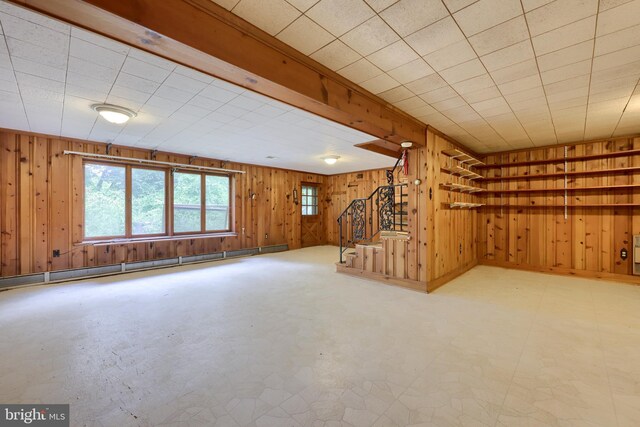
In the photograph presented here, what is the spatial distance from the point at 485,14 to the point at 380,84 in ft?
3.68

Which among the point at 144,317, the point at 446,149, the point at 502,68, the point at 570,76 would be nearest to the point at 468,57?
the point at 502,68

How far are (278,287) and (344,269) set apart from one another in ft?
4.81

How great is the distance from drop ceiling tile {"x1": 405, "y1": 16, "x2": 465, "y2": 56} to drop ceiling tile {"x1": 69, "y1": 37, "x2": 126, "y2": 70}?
2.47 m

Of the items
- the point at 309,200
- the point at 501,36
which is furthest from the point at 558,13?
the point at 309,200

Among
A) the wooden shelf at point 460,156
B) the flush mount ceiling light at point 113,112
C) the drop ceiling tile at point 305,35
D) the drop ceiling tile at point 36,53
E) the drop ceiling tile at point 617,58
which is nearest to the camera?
the drop ceiling tile at point 305,35

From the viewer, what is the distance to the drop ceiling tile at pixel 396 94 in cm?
297

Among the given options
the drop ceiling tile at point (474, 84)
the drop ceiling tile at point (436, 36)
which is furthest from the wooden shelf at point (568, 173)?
the drop ceiling tile at point (436, 36)

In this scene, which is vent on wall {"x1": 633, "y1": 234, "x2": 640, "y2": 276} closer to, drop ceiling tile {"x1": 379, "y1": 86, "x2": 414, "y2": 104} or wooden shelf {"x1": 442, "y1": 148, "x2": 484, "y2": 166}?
wooden shelf {"x1": 442, "y1": 148, "x2": 484, "y2": 166}

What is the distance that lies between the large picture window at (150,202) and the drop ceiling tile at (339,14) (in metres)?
5.53

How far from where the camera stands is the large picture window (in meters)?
5.32

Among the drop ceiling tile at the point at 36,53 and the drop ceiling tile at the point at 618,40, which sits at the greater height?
the drop ceiling tile at the point at 36,53

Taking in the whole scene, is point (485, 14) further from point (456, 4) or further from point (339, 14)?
point (339, 14)

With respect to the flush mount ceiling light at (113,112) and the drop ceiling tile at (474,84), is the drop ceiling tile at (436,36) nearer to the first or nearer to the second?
the drop ceiling tile at (474,84)

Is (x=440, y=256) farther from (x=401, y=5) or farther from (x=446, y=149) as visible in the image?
(x=401, y=5)
